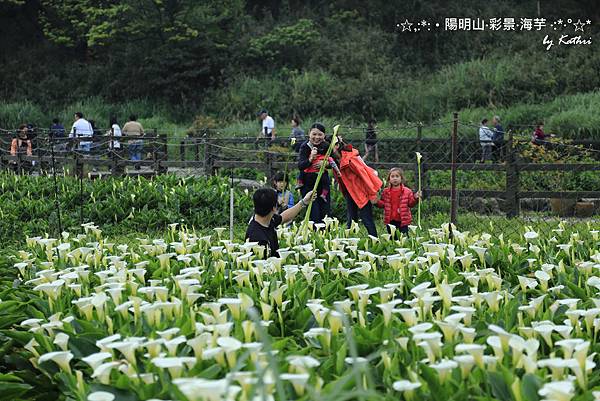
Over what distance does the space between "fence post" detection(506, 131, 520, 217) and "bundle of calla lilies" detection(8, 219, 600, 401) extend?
5.38 metres

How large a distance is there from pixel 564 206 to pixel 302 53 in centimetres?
1785

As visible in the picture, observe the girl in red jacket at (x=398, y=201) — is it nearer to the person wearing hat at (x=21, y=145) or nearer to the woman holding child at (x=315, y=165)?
the woman holding child at (x=315, y=165)

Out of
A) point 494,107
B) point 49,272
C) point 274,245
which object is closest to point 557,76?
point 494,107

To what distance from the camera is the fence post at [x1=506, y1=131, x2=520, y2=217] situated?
37.6 feet

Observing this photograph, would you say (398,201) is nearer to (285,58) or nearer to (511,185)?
(511,185)

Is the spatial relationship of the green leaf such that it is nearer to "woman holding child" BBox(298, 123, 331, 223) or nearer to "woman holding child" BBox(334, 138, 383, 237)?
"woman holding child" BBox(298, 123, 331, 223)

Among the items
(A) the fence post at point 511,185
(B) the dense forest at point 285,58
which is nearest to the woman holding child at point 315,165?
(A) the fence post at point 511,185

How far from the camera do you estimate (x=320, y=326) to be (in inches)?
147

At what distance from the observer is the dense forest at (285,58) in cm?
2473

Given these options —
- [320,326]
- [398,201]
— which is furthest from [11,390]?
[398,201]

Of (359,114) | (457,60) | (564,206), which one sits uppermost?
(457,60)

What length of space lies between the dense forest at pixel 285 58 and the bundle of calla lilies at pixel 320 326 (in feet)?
60.9

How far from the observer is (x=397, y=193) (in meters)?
8.52

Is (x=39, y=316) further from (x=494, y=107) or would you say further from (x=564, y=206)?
(x=494, y=107)
